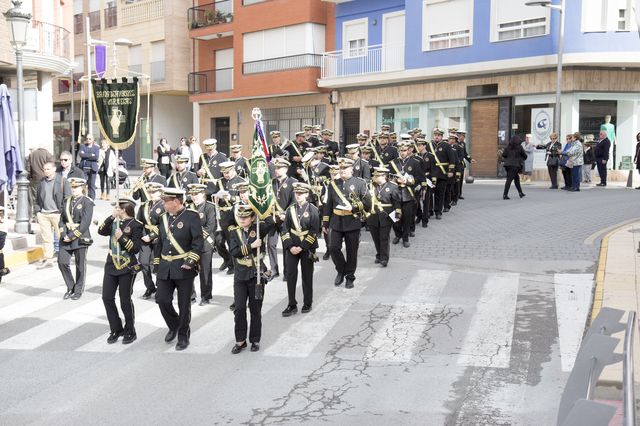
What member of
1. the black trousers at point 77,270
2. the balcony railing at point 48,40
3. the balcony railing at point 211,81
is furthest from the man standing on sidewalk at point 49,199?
the balcony railing at point 211,81

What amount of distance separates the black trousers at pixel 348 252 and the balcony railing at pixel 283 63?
22361 mm

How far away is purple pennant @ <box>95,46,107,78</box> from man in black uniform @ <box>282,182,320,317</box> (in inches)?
1230

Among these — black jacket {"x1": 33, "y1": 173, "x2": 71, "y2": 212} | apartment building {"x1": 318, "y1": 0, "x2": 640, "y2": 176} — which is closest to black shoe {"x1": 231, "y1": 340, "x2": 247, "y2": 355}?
black jacket {"x1": 33, "y1": 173, "x2": 71, "y2": 212}

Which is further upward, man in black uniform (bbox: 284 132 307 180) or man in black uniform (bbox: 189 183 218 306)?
man in black uniform (bbox: 284 132 307 180)

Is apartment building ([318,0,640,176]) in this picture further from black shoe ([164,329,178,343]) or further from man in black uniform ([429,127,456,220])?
black shoe ([164,329,178,343])

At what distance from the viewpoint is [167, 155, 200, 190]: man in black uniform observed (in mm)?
14250

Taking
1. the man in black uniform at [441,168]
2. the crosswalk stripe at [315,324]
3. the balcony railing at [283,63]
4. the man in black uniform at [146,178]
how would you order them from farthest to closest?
the balcony railing at [283,63] → the man in black uniform at [441,168] → the man in black uniform at [146,178] → the crosswalk stripe at [315,324]

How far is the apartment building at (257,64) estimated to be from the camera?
33.1 meters

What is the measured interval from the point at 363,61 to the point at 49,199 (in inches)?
804

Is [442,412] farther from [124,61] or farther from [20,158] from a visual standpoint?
[124,61]

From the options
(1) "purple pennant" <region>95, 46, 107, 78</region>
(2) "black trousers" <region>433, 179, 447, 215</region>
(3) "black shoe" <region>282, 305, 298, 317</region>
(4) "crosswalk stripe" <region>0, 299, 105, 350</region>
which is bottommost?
(4) "crosswalk stripe" <region>0, 299, 105, 350</region>

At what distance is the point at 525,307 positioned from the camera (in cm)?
980

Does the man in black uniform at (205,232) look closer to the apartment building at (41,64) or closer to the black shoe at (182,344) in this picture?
the black shoe at (182,344)

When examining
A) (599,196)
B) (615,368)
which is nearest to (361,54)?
(599,196)
